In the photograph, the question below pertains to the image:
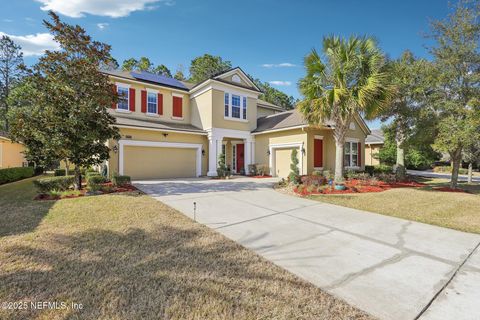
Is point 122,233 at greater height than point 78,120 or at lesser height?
lesser

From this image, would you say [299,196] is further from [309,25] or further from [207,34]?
[207,34]

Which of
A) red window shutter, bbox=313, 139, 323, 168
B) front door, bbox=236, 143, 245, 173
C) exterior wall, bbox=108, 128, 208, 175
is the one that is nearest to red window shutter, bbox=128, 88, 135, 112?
exterior wall, bbox=108, 128, 208, 175

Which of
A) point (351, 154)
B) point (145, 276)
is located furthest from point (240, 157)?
point (145, 276)

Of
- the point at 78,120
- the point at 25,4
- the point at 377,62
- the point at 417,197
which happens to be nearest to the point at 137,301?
the point at 78,120

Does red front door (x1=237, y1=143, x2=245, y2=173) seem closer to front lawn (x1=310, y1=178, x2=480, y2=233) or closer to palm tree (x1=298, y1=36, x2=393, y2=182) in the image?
palm tree (x1=298, y1=36, x2=393, y2=182)

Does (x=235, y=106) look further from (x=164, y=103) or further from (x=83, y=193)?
(x=83, y=193)

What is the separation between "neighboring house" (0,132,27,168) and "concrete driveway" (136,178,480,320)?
17.7 metres

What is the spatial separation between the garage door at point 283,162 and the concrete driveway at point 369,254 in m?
8.44

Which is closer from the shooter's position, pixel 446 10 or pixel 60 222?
pixel 60 222

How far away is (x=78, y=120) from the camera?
27.7 ft

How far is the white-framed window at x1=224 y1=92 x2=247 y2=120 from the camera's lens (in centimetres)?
1673

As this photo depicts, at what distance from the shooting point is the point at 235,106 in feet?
56.3

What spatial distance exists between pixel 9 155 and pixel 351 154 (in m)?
26.6

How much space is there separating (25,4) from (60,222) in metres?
8.58
